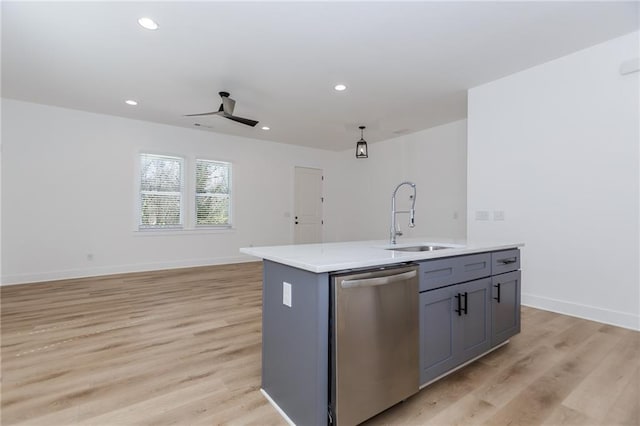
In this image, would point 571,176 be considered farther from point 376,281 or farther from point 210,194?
point 210,194

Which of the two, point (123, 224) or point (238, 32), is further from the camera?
point (123, 224)

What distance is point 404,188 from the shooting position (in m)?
6.50

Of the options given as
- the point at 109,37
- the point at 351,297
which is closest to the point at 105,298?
the point at 109,37

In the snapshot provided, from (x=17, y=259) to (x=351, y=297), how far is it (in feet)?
18.1

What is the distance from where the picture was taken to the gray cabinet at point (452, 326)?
5.86 feet

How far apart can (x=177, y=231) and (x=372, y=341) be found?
518 centimetres

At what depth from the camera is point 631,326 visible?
111 inches

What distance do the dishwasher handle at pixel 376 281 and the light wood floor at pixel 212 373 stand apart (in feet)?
2.40

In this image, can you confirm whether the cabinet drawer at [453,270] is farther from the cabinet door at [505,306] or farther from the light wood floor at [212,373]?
the light wood floor at [212,373]

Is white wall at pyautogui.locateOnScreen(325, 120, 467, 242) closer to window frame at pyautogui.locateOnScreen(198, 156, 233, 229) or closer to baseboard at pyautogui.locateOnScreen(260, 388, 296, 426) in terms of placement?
window frame at pyautogui.locateOnScreen(198, 156, 233, 229)

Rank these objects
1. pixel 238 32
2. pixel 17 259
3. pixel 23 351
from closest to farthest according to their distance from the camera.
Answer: pixel 23 351, pixel 238 32, pixel 17 259

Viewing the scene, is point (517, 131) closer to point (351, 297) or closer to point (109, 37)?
point (351, 297)

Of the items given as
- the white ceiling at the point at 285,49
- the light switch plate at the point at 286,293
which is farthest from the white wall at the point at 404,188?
the light switch plate at the point at 286,293

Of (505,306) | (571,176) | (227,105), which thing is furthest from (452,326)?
(227,105)
